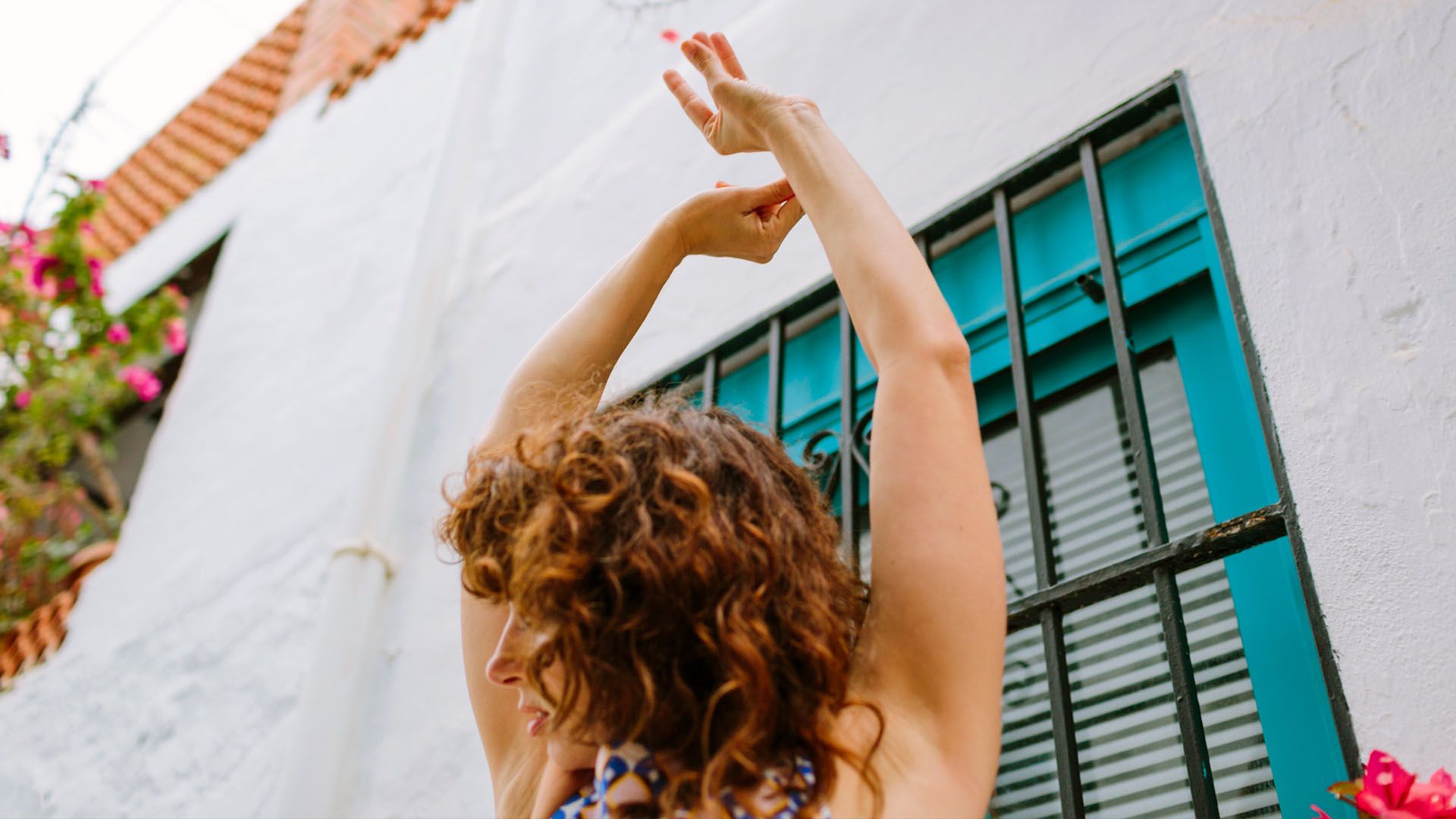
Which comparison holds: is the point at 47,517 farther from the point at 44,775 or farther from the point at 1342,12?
the point at 1342,12

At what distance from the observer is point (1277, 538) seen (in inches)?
56.2

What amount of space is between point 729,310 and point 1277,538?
1.24 m

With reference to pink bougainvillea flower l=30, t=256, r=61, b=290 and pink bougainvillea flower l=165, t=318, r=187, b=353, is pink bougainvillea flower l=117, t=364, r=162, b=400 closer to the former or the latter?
pink bougainvillea flower l=165, t=318, r=187, b=353

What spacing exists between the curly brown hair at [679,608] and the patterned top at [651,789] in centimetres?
1

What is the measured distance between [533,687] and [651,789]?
4.9 inches

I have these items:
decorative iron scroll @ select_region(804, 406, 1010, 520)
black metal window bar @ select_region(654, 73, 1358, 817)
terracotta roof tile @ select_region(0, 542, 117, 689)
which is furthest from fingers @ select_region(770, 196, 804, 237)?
terracotta roof tile @ select_region(0, 542, 117, 689)

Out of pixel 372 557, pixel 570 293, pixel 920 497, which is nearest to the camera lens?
pixel 920 497

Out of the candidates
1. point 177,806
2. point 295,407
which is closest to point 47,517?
point 295,407

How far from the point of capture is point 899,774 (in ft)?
3.00

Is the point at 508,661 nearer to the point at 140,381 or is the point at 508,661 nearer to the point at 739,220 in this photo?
the point at 739,220

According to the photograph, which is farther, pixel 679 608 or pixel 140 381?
pixel 140 381

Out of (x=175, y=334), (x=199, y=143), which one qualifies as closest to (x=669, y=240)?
(x=175, y=334)

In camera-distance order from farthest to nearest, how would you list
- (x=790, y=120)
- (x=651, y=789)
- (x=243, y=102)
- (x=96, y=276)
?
(x=243, y=102) → (x=96, y=276) → (x=790, y=120) → (x=651, y=789)

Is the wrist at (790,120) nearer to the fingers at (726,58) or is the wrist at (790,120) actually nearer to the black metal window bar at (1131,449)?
the fingers at (726,58)
